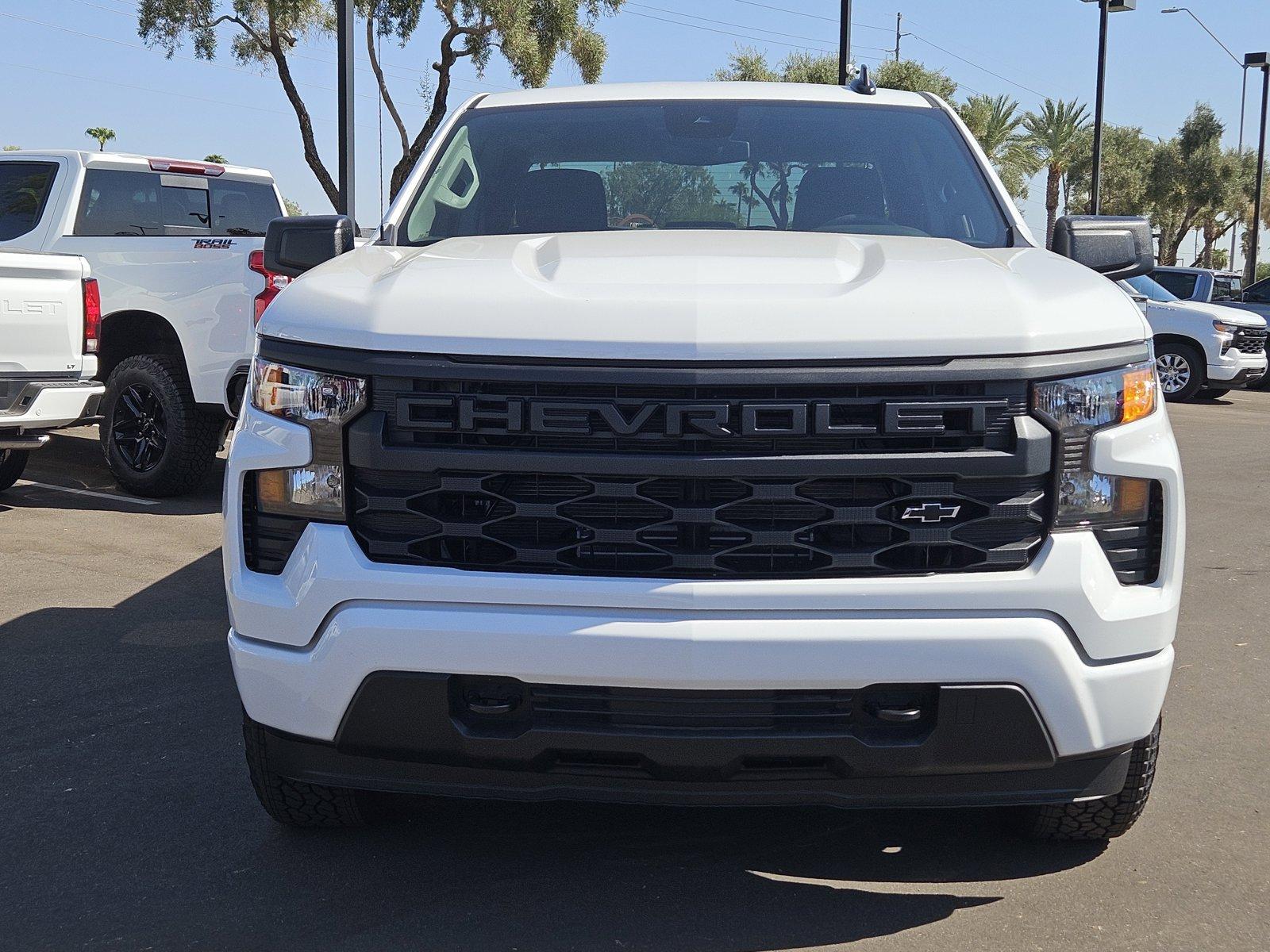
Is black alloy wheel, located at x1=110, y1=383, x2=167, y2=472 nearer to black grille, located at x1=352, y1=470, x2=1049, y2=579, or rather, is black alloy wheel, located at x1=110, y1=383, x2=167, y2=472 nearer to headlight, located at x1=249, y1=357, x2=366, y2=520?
headlight, located at x1=249, y1=357, x2=366, y2=520

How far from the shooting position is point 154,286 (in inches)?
327

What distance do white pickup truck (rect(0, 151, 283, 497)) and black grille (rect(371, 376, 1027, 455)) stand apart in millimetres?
5464

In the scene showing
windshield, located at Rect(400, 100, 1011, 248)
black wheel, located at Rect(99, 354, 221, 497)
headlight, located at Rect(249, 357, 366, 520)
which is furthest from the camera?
black wheel, located at Rect(99, 354, 221, 497)

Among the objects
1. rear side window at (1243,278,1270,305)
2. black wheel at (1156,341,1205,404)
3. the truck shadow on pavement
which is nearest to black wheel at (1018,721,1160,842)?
the truck shadow on pavement

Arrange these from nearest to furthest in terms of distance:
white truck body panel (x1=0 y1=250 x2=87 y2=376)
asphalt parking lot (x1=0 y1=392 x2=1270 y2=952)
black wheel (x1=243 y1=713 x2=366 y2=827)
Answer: asphalt parking lot (x1=0 y1=392 x2=1270 y2=952) < black wheel (x1=243 y1=713 x2=366 y2=827) < white truck body panel (x1=0 y1=250 x2=87 y2=376)

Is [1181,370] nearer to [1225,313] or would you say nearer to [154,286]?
[1225,313]

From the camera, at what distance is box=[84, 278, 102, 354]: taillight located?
7844mm

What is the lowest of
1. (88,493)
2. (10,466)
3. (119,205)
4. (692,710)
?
(88,493)

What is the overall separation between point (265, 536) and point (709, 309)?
1036 mm

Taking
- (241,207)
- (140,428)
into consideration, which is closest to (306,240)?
(140,428)

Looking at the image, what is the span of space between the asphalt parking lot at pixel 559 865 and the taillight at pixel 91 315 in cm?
377

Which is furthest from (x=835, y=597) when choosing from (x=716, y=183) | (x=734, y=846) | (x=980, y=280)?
(x=716, y=183)

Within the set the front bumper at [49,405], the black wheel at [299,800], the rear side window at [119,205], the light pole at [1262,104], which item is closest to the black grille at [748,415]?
the black wheel at [299,800]

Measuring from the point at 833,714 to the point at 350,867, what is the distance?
127 cm
